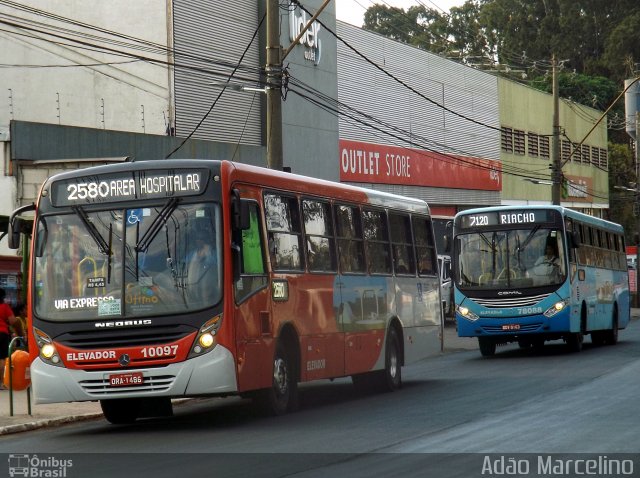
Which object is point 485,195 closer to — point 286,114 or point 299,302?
point 286,114

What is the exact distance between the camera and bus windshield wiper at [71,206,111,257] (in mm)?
14484

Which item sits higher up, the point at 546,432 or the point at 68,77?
the point at 68,77

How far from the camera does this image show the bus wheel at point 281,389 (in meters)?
15.5

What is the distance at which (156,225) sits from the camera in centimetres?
1445

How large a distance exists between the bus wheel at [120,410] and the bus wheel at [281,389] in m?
1.53

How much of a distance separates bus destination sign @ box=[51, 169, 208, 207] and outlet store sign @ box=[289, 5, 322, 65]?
86.0 ft

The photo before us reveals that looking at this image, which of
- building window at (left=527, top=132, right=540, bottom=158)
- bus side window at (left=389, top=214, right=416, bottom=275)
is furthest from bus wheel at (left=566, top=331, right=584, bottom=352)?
building window at (left=527, top=132, right=540, bottom=158)

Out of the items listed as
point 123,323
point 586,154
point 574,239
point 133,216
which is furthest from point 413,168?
point 123,323

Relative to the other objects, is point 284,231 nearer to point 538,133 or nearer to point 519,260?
point 519,260

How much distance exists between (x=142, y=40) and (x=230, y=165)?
22199 millimetres

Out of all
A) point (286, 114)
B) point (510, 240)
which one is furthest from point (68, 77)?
point (510, 240)

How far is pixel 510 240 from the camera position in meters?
27.2

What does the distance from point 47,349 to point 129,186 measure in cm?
196

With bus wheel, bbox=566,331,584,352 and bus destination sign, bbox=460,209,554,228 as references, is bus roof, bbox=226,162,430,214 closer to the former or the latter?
bus destination sign, bbox=460,209,554,228
